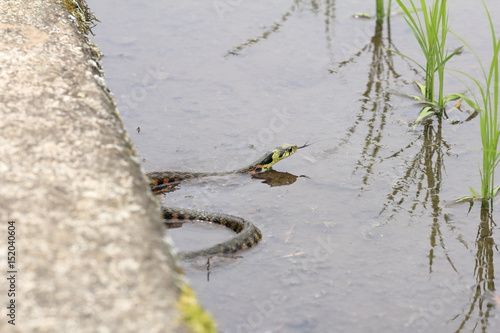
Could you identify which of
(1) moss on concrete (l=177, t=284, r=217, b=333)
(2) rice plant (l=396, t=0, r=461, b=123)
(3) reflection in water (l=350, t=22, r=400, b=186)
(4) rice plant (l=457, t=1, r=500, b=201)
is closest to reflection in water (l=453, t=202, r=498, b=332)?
(4) rice plant (l=457, t=1, r=500, b=201)

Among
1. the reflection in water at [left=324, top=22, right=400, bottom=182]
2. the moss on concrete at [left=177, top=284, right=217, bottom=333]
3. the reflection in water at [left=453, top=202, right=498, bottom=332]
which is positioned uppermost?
the moss on concrete at [left=177, top=284, right=217, bottom=333]

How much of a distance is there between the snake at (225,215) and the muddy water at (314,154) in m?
0.11

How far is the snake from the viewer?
4841mm

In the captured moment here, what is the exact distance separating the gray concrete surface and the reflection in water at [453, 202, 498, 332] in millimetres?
2369

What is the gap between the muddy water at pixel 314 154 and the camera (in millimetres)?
4309

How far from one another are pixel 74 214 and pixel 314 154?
3.96 metres

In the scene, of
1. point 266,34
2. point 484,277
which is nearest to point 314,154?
point 484,277

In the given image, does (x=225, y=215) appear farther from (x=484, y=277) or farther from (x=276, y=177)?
(x=484, y=277)

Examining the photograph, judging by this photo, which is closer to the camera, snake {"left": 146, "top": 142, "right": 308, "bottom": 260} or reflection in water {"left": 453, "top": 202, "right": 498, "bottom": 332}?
reflection in water {"left": 453, "top": 202, "right": 498, "bottom": 332}

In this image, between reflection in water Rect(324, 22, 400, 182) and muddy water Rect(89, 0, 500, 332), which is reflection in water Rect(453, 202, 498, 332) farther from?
reflection in water Rect(324, 22, 400, 182)

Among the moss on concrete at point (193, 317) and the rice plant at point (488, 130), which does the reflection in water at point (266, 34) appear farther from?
the moss on concrete at point (193, 317)

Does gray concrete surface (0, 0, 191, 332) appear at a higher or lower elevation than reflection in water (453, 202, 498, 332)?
higher

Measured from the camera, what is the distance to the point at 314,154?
640cm
